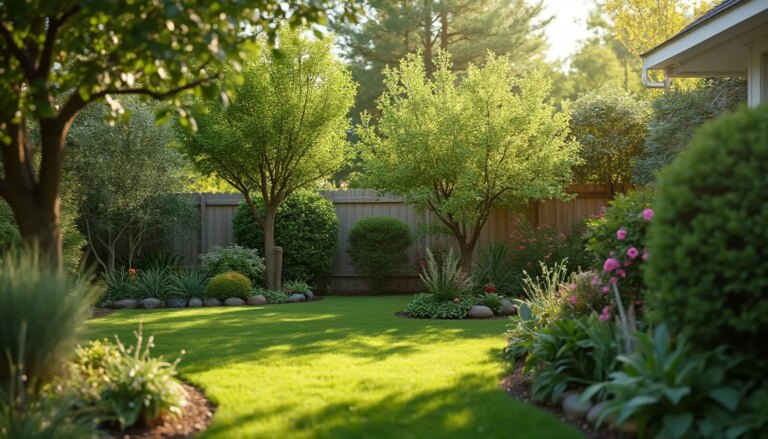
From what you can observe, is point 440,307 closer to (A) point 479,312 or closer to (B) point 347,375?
(A) point 479,312

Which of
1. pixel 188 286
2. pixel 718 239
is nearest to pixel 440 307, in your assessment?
pixel 188 286

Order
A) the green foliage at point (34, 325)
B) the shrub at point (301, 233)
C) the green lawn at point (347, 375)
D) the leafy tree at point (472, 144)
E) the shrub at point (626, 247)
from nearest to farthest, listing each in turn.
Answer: the green foliage at point (34, 325) < the green lawn at point (347, 375) < the shrub at point (626, 247) < the leafy tree at point (472, 144) < the shrub at point (301, 233)

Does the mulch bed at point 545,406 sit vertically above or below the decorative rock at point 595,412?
below

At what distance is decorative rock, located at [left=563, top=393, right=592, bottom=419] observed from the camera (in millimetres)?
4754

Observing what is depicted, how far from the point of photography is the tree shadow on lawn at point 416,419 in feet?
14.7

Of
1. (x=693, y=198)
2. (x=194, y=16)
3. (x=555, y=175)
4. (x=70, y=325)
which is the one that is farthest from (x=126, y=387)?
(x=555, y=175)

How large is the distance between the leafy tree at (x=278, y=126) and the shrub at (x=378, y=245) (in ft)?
5.55

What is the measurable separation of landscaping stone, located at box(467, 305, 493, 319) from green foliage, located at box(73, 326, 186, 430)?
6.59 metres

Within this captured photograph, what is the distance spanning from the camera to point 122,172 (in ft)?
47.3

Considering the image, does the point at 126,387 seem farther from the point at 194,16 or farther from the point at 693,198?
the point at 693,198

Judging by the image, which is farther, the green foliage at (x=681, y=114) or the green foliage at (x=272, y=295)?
the green foliage at (x=272, y=295)

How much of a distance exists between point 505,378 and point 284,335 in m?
3.49

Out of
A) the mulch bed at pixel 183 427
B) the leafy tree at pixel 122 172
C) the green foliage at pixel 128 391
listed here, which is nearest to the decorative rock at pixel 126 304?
the leafy tree at pixel 122 172

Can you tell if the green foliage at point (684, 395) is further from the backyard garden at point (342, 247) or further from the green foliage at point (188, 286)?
the green foliage at point (188, 286)
